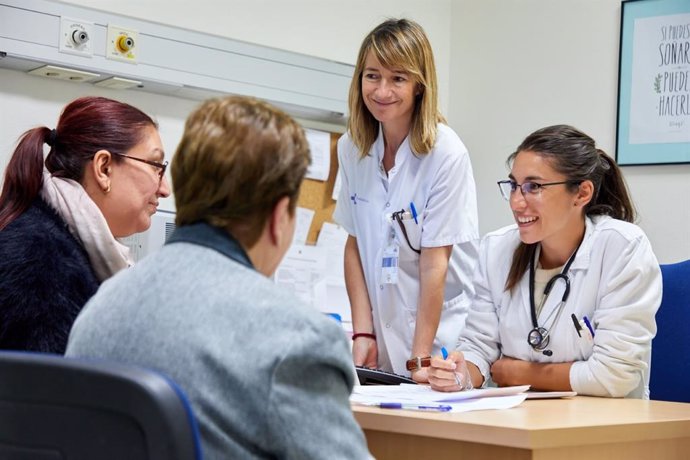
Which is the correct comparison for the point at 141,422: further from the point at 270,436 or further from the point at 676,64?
the point at 676,64

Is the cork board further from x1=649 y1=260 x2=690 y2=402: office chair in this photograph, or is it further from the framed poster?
x1=649 y1=260 x2=690 y2=402: office chair

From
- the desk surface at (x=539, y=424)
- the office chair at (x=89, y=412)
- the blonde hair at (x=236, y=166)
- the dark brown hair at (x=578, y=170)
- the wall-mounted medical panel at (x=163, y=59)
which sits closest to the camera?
the office chair at (x=89, y=412)

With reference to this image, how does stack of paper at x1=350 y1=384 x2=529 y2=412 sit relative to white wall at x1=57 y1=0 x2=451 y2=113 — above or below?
below

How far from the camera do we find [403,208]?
95.0 inches

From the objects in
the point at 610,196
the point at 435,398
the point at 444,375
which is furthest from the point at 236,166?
the point at 610,196

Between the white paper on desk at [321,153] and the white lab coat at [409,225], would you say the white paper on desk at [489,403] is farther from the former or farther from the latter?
the white paper on desk at [321,153]

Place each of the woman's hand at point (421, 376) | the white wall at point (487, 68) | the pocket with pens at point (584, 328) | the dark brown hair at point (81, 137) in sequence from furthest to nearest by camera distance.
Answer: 1. the white wall at point (487, 68)
2. the pocket with pens at point (584, 328)
3. the woman's hand at point (421, 376)
4. the dark brown hair at point (81, 137)

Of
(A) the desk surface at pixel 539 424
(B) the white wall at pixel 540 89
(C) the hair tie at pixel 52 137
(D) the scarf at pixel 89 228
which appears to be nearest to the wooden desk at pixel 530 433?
(A) the desk surface at pixel 539 424

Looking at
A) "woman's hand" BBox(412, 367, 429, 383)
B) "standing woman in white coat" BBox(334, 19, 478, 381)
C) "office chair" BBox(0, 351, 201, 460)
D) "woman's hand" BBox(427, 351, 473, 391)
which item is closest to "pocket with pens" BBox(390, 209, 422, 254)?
"standing woman in white coat" BBox(334, 19, 478, 381)

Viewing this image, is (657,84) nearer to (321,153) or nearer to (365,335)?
(321,153)

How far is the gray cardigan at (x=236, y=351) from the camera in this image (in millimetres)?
905

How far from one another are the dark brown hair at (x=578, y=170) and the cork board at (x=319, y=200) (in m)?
1.21

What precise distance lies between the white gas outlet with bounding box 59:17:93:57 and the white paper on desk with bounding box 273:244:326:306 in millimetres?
1061

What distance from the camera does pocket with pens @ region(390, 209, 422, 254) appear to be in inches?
93.8
